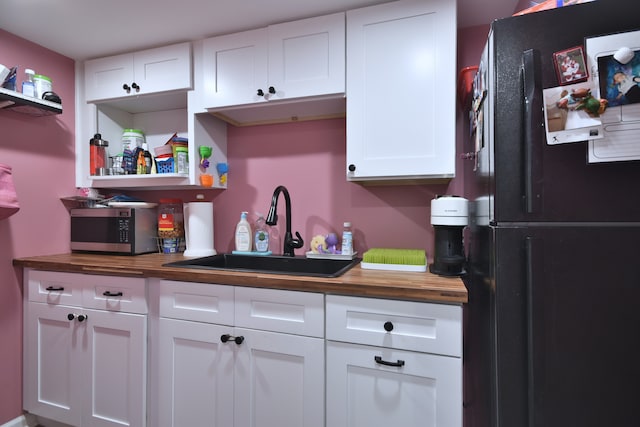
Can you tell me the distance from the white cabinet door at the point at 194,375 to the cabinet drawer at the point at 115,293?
17cm

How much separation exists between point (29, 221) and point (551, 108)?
8.12 feet

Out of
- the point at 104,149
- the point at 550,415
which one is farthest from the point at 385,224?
the point at 104,149

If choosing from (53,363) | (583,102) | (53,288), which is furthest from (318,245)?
(53,363)

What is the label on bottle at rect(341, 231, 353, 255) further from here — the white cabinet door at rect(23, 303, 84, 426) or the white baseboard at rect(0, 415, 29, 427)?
the white baseboard at rect(0, 415, 29, 427)

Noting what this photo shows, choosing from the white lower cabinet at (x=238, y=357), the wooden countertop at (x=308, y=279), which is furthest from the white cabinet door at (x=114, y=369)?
the wooden countertop at (x=308, y=279)

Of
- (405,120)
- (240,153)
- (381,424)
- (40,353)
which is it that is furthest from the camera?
(240,153)

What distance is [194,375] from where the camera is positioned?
4.48 ft

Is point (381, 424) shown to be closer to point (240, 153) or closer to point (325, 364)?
point (325, 364)

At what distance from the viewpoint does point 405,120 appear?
139 centimetres

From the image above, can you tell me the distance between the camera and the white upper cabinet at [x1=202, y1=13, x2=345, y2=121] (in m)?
1.48

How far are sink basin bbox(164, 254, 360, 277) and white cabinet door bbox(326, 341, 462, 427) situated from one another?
0.47 meters

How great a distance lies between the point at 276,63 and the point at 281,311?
3.88 feet

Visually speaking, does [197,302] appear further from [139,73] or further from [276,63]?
[139,73]

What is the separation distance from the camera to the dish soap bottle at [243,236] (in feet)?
6.18
